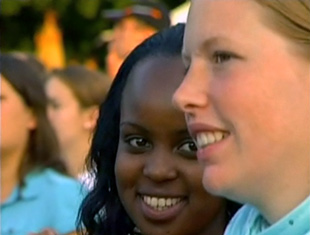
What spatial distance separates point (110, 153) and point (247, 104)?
3.46ft

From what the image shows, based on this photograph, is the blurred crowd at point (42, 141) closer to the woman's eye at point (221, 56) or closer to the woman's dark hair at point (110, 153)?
the woman's dark hair at point (110, 153)

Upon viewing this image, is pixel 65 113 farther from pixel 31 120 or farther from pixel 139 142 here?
pixel 139 142

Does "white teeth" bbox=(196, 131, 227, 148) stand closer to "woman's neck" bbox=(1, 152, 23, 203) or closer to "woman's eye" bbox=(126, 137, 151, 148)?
"woman's eye" bbox=(126, 137, 151, 148)

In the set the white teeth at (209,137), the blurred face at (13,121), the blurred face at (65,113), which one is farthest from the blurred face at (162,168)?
the blurred face at (65,113)

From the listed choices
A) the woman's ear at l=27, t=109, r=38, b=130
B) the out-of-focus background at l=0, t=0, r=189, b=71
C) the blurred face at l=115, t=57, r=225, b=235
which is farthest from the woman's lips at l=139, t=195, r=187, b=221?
the out-of-focus background at l=0, t=0, r=189, b=71

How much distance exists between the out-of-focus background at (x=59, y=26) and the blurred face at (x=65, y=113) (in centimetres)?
790

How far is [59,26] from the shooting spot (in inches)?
639

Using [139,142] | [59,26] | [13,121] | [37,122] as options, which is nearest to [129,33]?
[37,122]

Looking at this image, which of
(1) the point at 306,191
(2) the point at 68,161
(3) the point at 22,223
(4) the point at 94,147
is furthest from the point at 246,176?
(2) the point at 68,161

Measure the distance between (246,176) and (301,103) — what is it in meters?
0.17

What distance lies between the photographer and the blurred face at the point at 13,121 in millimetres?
5254

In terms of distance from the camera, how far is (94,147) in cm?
306

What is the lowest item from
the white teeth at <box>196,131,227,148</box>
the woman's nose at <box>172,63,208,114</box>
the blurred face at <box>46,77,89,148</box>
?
the blurred face at <box>46,77,89,148</box>

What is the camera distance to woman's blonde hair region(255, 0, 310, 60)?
6.59ft
